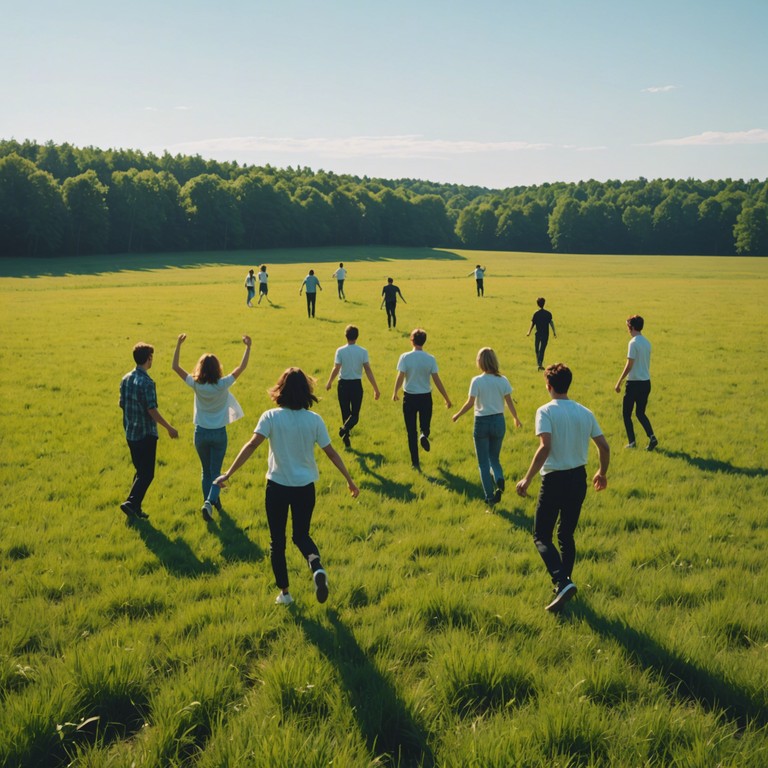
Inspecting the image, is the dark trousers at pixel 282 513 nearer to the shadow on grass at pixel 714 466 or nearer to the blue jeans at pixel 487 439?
the blue jeans at pixel 487 439

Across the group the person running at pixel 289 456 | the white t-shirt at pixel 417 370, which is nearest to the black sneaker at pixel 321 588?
the person running at pixel 289 456

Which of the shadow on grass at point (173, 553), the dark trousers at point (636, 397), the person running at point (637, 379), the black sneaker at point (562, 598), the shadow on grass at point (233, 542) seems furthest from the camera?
the dark trousers at point (636, 397)

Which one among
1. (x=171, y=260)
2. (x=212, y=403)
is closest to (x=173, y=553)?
(x=212, y=403)

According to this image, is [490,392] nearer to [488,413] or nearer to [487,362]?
[488,413]

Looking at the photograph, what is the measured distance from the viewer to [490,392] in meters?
8.59

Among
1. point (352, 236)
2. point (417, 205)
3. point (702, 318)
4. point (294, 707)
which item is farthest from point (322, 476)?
point (417, 205)

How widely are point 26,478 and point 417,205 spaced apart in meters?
133

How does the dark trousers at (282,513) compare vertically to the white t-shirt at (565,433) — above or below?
below

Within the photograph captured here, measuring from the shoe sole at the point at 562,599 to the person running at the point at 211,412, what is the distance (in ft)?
14.6

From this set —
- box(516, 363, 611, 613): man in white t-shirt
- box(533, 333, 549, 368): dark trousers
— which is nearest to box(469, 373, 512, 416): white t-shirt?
box(516, 363, 611, 613): man in white t-shirt

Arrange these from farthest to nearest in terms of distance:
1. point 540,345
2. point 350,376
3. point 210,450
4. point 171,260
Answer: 1. point 171,260
2. point 540,345
3. point 350,376
4. point 210,450

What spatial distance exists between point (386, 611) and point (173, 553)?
266 cm

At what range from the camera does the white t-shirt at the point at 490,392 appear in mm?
8578

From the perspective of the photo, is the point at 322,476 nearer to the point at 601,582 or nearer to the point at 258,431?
the point at 258,431
